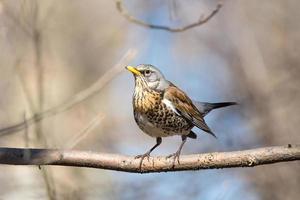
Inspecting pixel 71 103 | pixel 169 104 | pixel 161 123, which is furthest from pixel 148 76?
pixel 71 103

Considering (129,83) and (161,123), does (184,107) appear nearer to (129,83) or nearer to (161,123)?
(161,123)

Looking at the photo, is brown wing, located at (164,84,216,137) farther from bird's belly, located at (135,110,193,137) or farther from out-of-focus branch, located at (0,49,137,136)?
out-of-focus branch, located at (0,49,137,136)

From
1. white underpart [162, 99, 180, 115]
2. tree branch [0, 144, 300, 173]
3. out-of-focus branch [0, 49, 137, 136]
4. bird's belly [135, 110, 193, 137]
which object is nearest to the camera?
out-of-focus branch [0, 49, 137, 136]

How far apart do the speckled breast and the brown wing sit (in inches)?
1.9

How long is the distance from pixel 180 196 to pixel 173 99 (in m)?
1.25

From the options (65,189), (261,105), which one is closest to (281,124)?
(261,105)

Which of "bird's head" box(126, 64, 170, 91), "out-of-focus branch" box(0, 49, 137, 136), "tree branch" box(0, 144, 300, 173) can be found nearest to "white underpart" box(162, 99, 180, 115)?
"bird's head" box(126, 64, 170, 91)

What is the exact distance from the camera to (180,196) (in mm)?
5797

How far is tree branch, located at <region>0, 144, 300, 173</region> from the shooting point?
3465 millimetres

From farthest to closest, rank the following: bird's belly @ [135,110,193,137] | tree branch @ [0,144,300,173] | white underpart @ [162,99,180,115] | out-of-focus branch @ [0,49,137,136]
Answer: white underpart @ [162,99,180,115], bird's belly @ [135,110,193,137], tree branch @ [0,144,300,173], out-of-focus branch @ [0,49,137,136]

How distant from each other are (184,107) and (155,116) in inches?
13.0

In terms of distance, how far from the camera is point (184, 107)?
498 cm

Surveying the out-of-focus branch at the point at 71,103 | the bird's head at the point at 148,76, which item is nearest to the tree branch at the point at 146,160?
the out-of-focus branch at the point at 71,103

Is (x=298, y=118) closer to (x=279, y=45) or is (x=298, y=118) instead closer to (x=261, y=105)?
(x=261, y=105)
